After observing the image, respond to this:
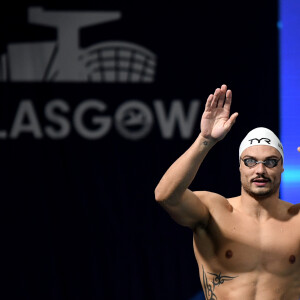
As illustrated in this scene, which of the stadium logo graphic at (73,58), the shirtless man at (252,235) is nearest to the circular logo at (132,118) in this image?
the stadium logo graphic at (73,58)

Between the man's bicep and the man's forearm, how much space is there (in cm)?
6

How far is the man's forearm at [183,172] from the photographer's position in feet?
9.58

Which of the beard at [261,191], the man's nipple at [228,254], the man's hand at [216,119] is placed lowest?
the man's nipple at [228,254]

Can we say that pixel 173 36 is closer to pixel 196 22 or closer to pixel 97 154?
pixel 196 22

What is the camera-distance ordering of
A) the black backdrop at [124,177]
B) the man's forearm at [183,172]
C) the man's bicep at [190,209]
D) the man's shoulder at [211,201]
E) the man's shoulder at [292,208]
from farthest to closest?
the black backdrop at [124,177] → the man's shoulder at [292,208] → the man's shoulder at [211,201] → the man's bicep at [190,209] → the man's forearm at [183,172]

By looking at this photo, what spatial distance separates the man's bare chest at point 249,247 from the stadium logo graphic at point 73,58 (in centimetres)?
184

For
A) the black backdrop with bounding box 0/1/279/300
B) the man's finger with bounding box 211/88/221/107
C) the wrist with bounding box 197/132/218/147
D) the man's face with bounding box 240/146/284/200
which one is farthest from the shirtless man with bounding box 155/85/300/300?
the black backdrop with bounding box 0/1/279/300

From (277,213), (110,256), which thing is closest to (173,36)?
(110,256)

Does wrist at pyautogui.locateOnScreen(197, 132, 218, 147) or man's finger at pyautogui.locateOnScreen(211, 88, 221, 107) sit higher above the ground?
man's finger at pyautogui.locateOnScreen(211, 88, 221, 107)

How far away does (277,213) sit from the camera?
3.34 meters

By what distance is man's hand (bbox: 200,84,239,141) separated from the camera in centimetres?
297

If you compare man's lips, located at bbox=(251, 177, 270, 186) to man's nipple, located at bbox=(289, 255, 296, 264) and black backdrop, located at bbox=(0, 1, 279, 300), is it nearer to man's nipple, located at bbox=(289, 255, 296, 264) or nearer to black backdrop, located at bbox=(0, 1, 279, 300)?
man's nipple, located at bbox=(289, 255, 296, 264)

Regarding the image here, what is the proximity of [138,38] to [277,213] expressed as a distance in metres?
2.00

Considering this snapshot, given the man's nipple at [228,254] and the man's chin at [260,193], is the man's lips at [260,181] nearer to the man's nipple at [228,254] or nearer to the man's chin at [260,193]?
the man's chin at [260,193]
